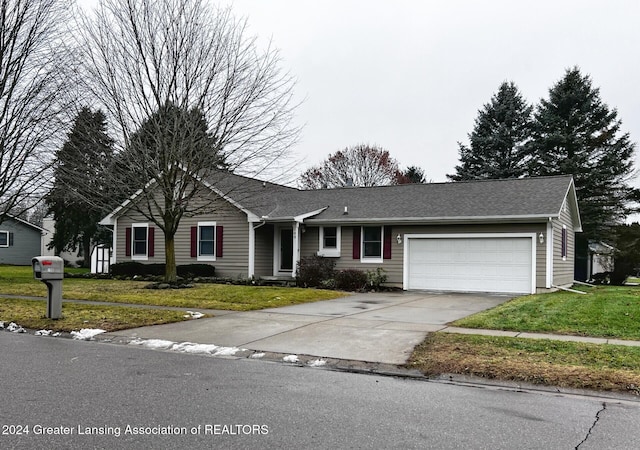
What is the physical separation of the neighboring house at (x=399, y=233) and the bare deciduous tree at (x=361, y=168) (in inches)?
789

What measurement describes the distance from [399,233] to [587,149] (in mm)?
20168

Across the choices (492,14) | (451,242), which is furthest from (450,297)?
(492,14)

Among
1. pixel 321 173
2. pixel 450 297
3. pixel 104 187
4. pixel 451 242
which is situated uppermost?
pixel 321 173

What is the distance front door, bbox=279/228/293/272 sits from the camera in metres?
22.1

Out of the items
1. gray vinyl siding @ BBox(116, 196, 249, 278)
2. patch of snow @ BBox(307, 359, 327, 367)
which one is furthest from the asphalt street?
gray vinyl siding @ BBox(116, 196, 249, 278)

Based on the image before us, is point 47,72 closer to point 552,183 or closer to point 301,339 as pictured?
point 301,339

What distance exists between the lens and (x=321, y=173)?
1810 inches

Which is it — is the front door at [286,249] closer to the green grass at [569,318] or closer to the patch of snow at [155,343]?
the green grass at [569,318]

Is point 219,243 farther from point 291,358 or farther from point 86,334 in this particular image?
point 291,358

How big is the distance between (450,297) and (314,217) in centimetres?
672

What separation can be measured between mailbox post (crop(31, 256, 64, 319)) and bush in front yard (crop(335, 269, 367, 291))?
34.2 feet

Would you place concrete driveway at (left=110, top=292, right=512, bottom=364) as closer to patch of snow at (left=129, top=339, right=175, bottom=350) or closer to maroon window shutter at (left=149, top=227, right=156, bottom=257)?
patch of snow at (left=129, top=339, right=175, bottom=350)

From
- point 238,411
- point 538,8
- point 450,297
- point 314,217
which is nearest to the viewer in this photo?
point 238,411

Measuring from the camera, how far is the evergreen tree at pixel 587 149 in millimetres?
31453
